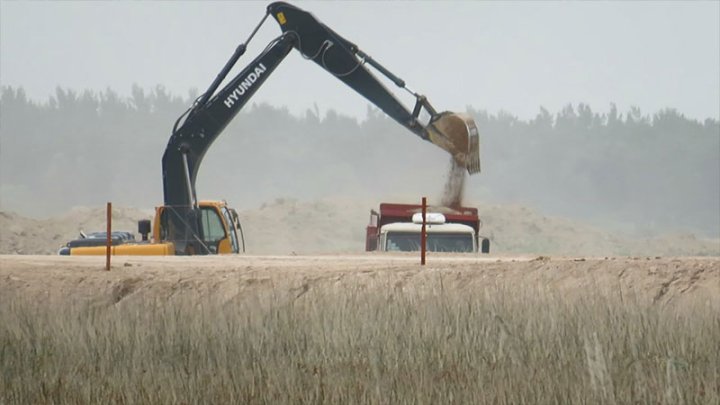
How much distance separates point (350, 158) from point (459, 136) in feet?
247

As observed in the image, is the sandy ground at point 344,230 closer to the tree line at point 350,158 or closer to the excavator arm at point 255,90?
the tree line at point 350,158

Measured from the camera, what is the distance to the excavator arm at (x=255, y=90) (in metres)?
30.2

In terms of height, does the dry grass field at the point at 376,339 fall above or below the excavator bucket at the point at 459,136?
below

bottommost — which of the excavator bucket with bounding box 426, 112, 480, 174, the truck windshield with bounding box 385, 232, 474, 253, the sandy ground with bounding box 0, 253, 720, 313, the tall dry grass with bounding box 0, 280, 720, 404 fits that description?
the tall dry grass with bounding box 0, 280, 720, 404

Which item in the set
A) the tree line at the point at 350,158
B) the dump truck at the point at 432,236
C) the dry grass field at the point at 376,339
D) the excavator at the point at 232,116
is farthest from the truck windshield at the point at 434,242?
the tree line at the point at 350,158

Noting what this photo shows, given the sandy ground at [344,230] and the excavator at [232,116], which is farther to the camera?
the sandy ground at [344,230]

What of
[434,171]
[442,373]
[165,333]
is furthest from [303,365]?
[434,171]

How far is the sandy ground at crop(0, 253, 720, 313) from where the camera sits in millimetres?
19891

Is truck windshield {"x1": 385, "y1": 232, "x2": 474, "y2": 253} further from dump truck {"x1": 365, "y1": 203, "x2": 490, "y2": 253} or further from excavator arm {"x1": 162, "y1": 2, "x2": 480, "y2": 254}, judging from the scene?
excavator arm {"x1": 162, "y1": 2, "x2": 480, "y2": 254}

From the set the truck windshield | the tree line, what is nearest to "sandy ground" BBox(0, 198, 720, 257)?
the tree line

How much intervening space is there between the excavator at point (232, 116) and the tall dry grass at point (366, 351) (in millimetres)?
12088

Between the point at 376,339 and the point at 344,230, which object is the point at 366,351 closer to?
the point at 376,339

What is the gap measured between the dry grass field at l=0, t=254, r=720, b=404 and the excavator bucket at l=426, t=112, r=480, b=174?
9123mm

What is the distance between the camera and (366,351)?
13391mm
